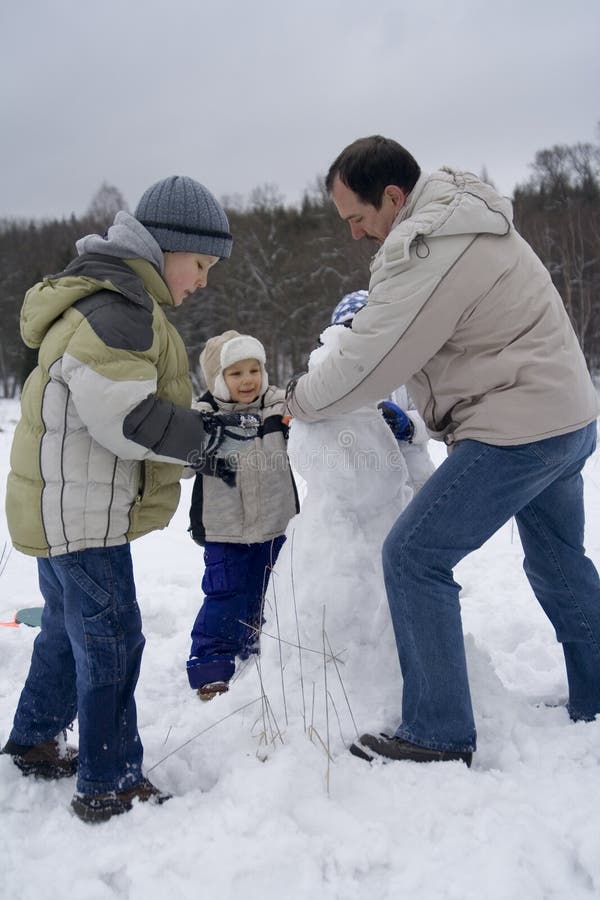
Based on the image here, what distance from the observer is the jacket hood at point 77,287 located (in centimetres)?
204

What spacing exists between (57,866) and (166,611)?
84.5 inches

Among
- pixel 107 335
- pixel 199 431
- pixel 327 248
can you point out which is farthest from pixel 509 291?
pixel 327 248

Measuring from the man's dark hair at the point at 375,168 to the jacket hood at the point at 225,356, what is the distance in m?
1.22

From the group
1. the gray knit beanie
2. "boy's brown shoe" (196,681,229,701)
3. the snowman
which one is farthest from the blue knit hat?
"boy's brown shoe" (196,681,229,701)

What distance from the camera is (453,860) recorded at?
174cm

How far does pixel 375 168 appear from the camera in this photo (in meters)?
2.29

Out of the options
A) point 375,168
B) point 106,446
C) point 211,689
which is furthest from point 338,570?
point 375,168

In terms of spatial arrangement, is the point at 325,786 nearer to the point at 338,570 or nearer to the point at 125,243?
the point at 338,570

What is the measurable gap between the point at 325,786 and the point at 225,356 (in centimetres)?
214

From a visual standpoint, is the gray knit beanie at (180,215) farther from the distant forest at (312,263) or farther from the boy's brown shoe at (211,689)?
the distant forest at (312,263)

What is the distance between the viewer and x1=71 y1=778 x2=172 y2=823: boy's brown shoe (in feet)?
6.73

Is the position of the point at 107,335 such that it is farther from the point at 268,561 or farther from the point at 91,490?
the point at 268,561

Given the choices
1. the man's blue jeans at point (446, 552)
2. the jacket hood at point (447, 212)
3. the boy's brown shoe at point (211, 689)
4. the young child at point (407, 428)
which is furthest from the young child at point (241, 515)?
the jacket hood at point (447, 212)

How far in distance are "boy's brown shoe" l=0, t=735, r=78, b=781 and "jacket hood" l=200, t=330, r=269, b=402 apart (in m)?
1.86
